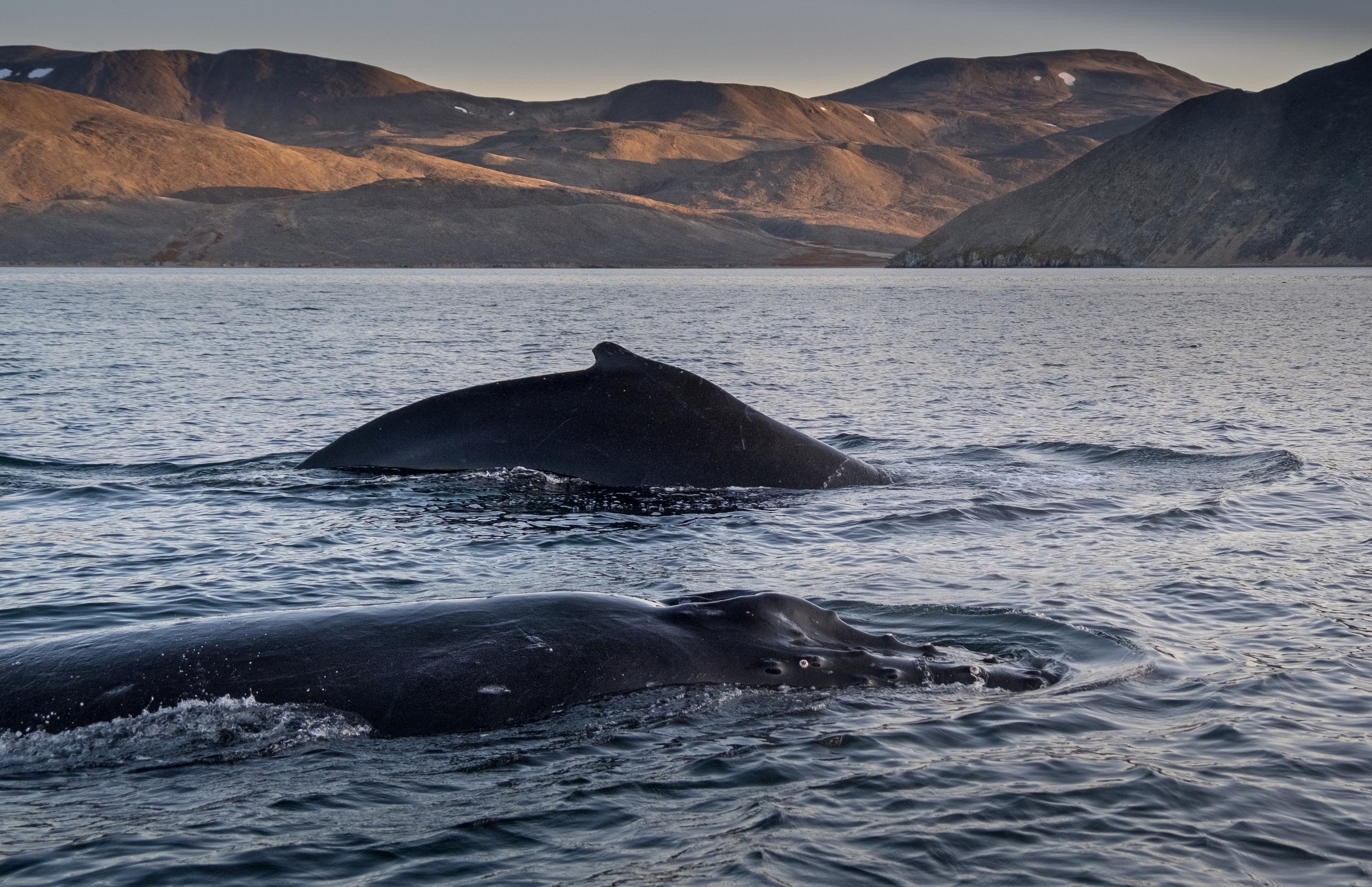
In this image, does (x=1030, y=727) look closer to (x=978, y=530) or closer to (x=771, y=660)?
(x=771, y=660)

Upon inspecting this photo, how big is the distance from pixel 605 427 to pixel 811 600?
3.96m

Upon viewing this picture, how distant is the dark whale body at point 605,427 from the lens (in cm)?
1405

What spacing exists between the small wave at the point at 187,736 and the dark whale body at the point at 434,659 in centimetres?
6

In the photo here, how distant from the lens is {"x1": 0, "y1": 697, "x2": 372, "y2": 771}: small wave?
661 centimetres

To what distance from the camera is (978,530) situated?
14.0m

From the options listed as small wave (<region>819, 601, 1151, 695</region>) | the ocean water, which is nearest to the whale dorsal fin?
the ocean water

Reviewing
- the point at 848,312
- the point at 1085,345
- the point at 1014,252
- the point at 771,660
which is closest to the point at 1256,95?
the point at 1014,252

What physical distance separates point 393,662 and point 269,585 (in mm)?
4986

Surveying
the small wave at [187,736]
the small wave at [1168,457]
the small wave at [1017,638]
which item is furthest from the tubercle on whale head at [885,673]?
the small wave at [1168,457]

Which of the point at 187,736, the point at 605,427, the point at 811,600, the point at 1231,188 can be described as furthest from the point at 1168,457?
the point at 1231,188

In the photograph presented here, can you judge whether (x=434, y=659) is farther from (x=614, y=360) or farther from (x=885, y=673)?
(x=614, y=360)

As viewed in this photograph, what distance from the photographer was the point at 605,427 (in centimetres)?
1419

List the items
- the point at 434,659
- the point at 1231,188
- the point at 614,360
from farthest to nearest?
the point at 1231,188 < the point at 614,360 < the point at 434,659

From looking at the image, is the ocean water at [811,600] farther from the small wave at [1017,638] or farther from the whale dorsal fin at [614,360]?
the whale dorsal fin at [614,360]
